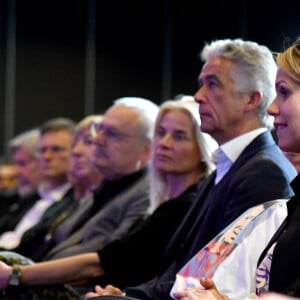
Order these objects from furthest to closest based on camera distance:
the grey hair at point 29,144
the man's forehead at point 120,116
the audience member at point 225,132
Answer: the grey hair at point 29,144 → the man's forehead at point 120,116 → the audience member at point 225,132

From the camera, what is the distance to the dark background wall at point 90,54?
24.8 feet

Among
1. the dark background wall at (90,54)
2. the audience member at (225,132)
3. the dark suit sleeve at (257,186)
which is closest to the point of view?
the dark suit sleeve at (257,186)

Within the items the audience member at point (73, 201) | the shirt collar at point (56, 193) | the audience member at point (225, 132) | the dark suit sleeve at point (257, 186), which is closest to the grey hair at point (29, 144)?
the shirt collar at point (56, 193)

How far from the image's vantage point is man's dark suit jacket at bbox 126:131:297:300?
276 cm

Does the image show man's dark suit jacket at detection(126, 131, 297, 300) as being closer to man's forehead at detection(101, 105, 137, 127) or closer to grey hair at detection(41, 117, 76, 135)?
man's forehead at detection(101, 105, 137, 127)

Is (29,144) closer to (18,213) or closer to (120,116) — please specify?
(18,213)

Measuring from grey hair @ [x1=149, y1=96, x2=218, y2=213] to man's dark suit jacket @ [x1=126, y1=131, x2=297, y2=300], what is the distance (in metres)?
0.36

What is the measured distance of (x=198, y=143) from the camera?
3527 millimetres

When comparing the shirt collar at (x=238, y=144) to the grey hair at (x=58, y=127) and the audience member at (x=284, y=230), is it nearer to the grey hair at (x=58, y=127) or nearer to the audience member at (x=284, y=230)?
the audience member at (x=284, y=230)

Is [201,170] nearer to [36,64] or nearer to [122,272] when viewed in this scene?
[122,272]

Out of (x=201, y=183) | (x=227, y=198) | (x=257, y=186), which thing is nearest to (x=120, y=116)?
(x=201, y=183)

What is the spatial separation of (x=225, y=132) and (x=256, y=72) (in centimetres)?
24

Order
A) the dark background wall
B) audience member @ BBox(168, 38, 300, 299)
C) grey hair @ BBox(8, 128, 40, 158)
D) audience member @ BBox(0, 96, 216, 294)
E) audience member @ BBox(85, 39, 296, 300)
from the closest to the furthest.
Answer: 1. audience member @ BBox(168, 38, 300, 299)
2. audience member @ BBox(85, 39, 296, 300)
3. audience member @ BBox(0, 96, 216, 294)
4. grey hair @ BBox(8, 128, 40, 158)
5. the dark background wall

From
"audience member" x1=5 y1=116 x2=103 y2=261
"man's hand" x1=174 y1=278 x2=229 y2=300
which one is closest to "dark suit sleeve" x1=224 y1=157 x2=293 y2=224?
"man's hand" x1=174 y1=278 x2=229 y2=300
